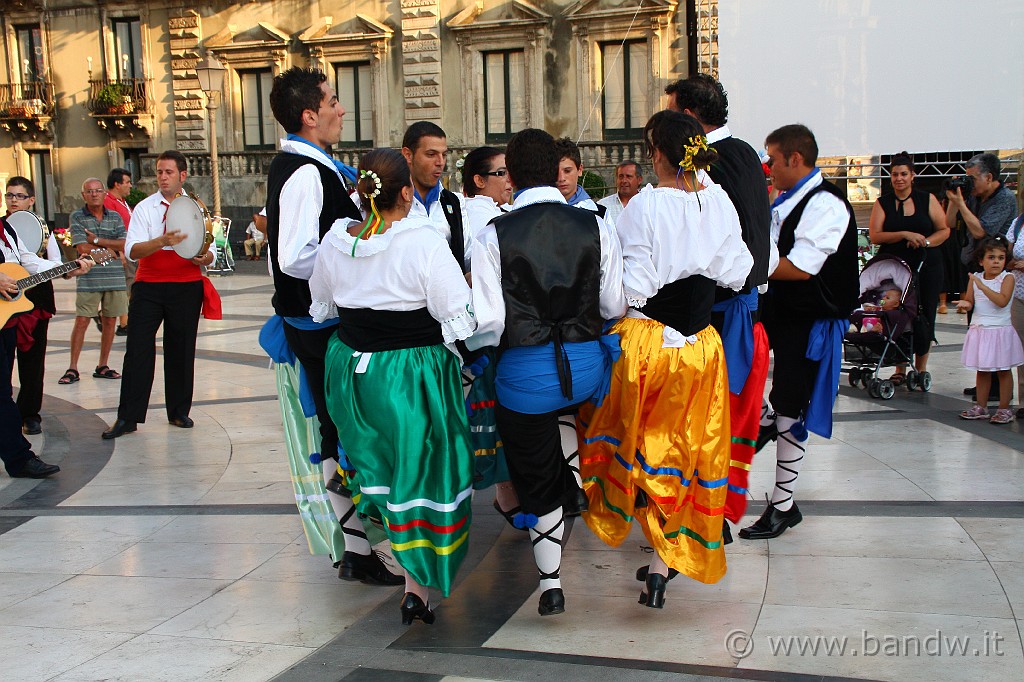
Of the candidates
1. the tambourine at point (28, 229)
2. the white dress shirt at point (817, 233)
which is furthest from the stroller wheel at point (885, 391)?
the tambourine at point (28, 229)

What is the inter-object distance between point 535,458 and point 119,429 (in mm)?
4477

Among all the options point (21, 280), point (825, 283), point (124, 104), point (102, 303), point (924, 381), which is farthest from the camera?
point (124, 104)

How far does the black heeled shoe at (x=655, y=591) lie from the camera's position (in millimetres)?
3990

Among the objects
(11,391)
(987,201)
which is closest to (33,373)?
(11,391)

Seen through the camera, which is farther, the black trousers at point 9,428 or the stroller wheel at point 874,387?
the stroller wheel at point 874,387

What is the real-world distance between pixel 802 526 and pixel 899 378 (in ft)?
12.9

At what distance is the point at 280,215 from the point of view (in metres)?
4.25

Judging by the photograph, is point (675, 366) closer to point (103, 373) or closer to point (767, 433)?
point (767, 433)

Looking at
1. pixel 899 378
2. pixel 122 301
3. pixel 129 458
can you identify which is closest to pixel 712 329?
pixel 129 458

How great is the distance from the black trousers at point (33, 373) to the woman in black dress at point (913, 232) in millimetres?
6360

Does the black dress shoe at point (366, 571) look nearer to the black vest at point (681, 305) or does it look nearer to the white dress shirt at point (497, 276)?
the white dress shirt at point (497, 276)

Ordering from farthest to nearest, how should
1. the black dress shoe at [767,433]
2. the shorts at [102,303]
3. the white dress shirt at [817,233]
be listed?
the shorts at [102,303]
the black dress shoe at [767,433]
the white dress shirt at [817,233]

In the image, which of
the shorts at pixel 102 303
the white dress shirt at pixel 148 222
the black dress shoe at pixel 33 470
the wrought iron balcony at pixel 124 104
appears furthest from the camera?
the wrought iron balcony at pixel 124 104

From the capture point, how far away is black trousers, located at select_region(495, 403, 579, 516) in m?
3.97
